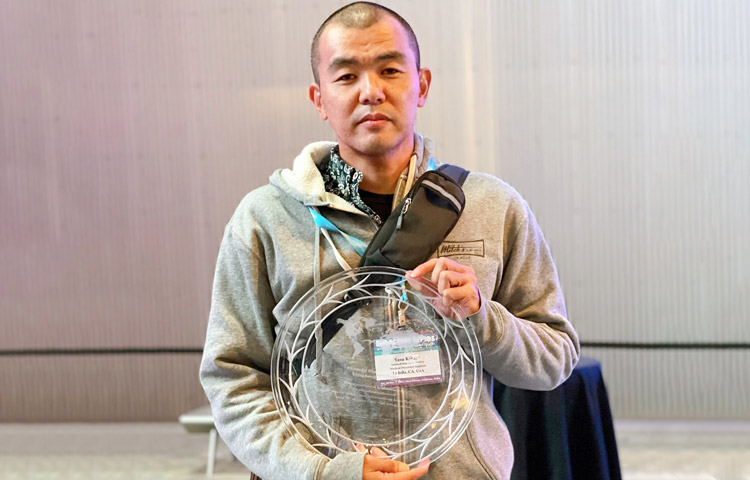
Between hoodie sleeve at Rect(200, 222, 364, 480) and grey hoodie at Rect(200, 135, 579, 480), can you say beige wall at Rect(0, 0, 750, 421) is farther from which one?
hoodie sleeve at Rect(200, 222, 364, 480)

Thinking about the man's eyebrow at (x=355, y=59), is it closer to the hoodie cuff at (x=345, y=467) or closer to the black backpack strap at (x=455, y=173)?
the black backpack strap at (x=455, y=173)

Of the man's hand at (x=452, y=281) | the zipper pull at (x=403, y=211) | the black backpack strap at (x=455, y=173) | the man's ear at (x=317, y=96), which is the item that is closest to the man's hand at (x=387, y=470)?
the man's hand at (x=452, y=281)

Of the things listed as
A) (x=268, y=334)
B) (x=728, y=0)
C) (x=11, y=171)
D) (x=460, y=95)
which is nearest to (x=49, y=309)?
(x=11, y=171)

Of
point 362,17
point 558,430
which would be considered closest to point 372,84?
point 362,17

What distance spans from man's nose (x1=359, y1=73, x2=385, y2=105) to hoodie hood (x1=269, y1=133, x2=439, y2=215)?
138 mm

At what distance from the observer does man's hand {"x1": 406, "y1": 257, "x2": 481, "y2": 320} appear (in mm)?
1055

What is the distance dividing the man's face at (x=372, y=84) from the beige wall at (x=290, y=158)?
228cm

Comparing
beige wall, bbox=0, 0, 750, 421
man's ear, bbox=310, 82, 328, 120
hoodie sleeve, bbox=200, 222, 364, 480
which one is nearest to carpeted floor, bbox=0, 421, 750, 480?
beige wall, bbox=0, 0, 750, 421

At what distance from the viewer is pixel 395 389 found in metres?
1.16

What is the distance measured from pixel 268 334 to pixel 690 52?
281 cm

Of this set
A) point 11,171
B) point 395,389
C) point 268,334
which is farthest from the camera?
point 11,171

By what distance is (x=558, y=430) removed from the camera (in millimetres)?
2131

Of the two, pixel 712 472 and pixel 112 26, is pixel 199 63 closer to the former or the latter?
pixel 112 26

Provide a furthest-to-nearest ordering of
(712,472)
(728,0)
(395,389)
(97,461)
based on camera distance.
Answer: (97,461), (728,0), (712,472), (395,389)
